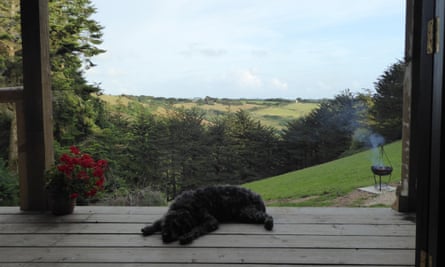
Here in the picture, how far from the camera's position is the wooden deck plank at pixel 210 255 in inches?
78.2

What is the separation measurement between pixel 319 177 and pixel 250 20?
1.90 m

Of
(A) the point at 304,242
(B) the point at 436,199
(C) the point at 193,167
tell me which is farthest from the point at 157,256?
(C) the point at 193,167

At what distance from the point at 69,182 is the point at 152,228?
0.79 meters

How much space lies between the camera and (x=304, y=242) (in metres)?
2.25

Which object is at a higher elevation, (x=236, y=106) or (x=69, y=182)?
(x=236, y=106)

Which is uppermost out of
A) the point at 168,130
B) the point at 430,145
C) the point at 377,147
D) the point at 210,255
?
the point at 430,145

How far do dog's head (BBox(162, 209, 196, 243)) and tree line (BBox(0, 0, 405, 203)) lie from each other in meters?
1.93

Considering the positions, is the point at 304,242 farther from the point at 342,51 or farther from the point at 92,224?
the point at 342,51

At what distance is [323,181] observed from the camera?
4098 mm

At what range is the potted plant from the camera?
2.80 m

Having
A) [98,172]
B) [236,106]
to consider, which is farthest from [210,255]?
[236,106]

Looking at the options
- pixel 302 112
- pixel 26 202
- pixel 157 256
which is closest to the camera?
pixel 157 256

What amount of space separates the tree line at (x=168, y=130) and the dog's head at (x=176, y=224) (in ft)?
6.32

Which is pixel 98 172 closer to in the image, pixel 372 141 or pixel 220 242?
pixel 220 242
